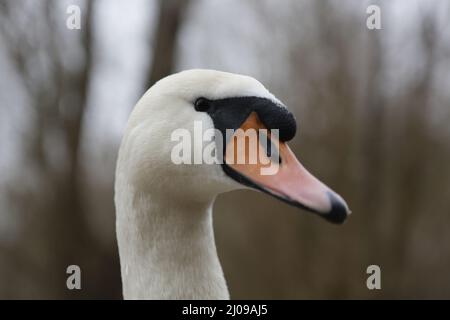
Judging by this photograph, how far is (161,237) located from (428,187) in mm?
4017

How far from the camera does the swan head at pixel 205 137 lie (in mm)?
1191

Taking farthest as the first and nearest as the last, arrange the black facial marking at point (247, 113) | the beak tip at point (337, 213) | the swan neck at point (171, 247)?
1. the swan neck at point (171, 247)
2. the black facial marking at point (247, 113)
3. the beak tip at point (337, 213)

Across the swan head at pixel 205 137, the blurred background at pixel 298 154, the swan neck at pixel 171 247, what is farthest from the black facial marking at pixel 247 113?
the blurred background at pixel 298 154

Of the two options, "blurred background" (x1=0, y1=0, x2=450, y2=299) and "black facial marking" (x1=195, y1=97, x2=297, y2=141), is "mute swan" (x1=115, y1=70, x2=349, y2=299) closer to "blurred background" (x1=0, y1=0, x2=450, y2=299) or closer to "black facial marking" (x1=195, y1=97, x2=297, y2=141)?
"black facial marking" (x1=195, y1=97, x2=297, y2=141)

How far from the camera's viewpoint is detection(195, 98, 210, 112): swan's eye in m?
1.26

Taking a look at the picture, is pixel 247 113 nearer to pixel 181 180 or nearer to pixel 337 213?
pixel 181 180

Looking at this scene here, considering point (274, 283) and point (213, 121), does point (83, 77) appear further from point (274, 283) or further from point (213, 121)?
point (213, 121)

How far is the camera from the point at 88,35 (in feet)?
13.2

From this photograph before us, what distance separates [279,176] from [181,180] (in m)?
0.21

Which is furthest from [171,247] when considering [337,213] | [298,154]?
[298,154]

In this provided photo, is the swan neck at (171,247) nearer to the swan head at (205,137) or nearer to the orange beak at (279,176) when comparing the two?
the swan head at (205,137)

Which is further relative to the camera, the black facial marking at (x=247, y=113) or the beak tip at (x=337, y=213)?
the black facial marking at (x=247, y=113)
